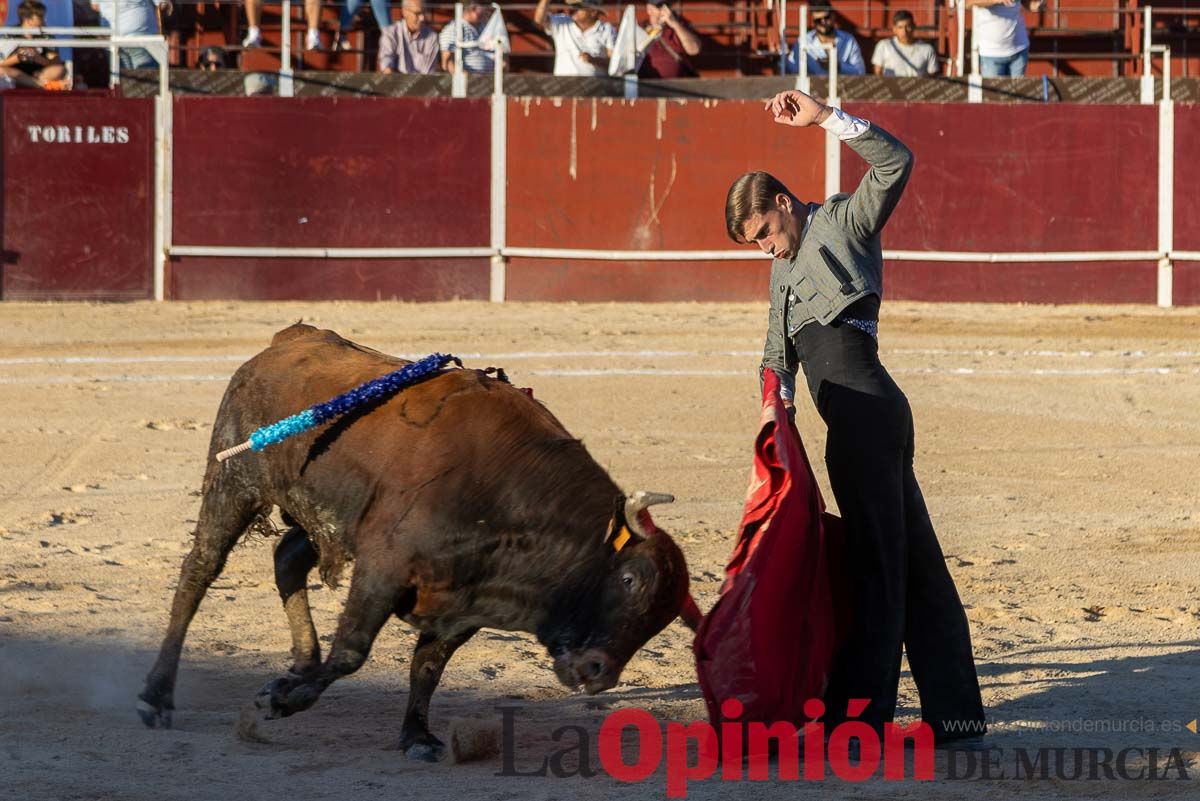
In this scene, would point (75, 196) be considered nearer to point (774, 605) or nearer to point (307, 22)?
point (307, 22)

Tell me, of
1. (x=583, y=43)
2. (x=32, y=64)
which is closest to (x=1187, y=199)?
(x=583, y=43)

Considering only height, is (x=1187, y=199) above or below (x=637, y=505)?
above

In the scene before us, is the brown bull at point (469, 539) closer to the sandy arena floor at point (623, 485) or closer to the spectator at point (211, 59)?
the sandy arena floor at point (623, 485)

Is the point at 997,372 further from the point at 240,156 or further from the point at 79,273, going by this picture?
the point at 79,273

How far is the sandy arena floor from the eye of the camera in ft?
12.5

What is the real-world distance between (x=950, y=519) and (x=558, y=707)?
2.61m

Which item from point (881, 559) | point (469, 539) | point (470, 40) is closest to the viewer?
point (469, 539)

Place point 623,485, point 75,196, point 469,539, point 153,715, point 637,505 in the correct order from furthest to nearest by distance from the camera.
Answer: point 75,196 < point 623,485 < point 153,715 < point 469,539 < point 637,505

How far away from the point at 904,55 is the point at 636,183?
8.11 feet

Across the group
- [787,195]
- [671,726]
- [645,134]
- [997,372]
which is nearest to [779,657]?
[671,726]

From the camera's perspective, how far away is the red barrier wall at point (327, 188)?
12.9m

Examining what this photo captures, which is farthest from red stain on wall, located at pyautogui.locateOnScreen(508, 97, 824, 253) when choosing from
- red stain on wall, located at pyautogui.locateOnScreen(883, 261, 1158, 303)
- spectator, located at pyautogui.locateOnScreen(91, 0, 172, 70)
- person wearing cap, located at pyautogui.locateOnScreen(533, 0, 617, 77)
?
spectator, located at pyautogui.locateOnScreen(91, 0, 172, 70)

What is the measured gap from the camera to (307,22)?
47.8ft

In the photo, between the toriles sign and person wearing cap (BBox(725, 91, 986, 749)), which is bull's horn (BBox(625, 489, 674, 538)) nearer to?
person wearing cap (BBox(725, 91, 986, 749))
